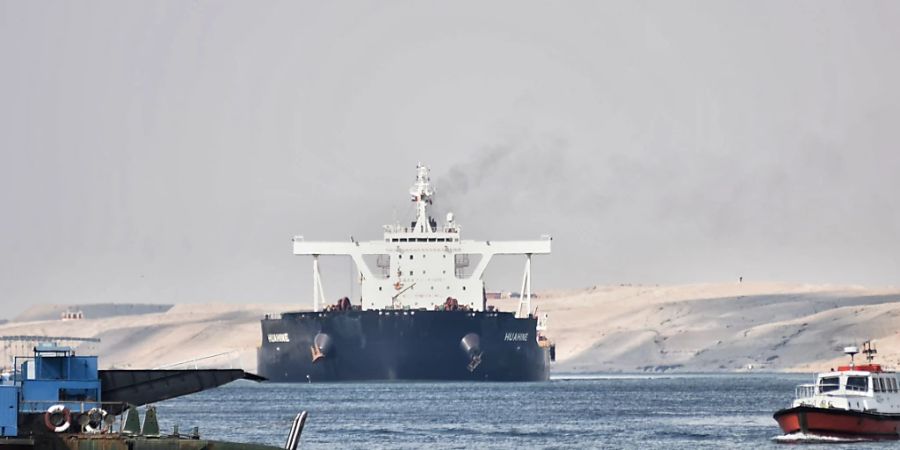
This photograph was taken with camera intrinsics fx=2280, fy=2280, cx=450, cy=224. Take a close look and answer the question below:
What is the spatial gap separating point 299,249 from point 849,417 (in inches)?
2812

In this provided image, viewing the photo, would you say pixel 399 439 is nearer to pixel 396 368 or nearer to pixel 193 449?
pixel 193 449

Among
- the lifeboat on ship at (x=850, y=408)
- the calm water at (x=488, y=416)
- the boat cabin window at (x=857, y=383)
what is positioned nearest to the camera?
the lifeboat on ship at (x=850, y=408)

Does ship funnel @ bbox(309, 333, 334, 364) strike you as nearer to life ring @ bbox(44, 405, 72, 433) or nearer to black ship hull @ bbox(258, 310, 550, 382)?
black ship hull @ bbox(258, 310, 550, 382)

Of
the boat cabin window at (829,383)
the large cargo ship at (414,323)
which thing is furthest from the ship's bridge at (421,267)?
the boat cabin window at (829,383)

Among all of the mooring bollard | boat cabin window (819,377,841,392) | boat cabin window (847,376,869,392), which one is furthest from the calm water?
boat cabin window (819,377,841,392)

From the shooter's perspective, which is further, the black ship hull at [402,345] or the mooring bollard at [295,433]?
the black ship hull at [402,345]

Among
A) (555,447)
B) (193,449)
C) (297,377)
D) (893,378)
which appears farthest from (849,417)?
(297,377)

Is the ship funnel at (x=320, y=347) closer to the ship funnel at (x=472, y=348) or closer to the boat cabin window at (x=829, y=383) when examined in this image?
the ship funnel at (x=472, y=348)

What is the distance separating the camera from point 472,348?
124 m

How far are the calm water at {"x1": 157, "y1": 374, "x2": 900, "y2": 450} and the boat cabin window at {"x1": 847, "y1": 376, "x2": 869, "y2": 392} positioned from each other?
2214 millimetres

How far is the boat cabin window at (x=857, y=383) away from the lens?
69938 millimetres

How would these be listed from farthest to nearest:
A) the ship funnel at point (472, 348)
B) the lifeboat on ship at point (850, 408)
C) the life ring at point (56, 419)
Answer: the ship funnel at point (472, 348)
the lifeboat on ship at point (850, 408)
the life ring at point (56, 419)

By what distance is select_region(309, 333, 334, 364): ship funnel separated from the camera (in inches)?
4906

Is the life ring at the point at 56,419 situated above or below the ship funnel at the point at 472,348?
below
